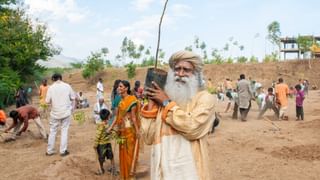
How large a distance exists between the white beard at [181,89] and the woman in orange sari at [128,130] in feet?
10.3

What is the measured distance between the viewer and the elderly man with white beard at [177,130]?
2648 millimetres

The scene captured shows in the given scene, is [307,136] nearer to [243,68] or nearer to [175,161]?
[175,161]

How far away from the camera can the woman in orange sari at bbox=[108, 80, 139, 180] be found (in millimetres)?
5793

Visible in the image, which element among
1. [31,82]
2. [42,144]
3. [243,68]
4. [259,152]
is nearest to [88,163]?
[42,144]

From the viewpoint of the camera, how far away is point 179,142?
268 centimetres

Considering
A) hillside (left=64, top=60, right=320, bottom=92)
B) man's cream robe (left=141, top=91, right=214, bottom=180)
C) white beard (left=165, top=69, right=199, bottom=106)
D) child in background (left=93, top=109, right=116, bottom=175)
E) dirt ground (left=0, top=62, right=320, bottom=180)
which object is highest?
hillside (left=64, top=60, right=320, bottom=92)

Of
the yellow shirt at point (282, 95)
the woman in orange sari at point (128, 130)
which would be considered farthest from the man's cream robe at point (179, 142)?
the yellow shirt at point (282, 95)

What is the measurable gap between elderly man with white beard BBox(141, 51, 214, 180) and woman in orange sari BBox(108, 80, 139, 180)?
10.0 ft

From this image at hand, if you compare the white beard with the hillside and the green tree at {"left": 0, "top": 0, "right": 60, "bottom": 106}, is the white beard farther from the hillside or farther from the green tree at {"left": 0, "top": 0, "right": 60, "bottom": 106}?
the hillside

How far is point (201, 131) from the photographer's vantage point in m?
2.62

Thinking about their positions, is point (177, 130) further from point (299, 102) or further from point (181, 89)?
point (299, 102)

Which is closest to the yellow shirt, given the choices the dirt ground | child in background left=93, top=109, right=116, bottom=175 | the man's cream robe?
the dirt ground

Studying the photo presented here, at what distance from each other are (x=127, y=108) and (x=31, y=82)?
21.4 m

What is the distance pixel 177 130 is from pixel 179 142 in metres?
0.10
